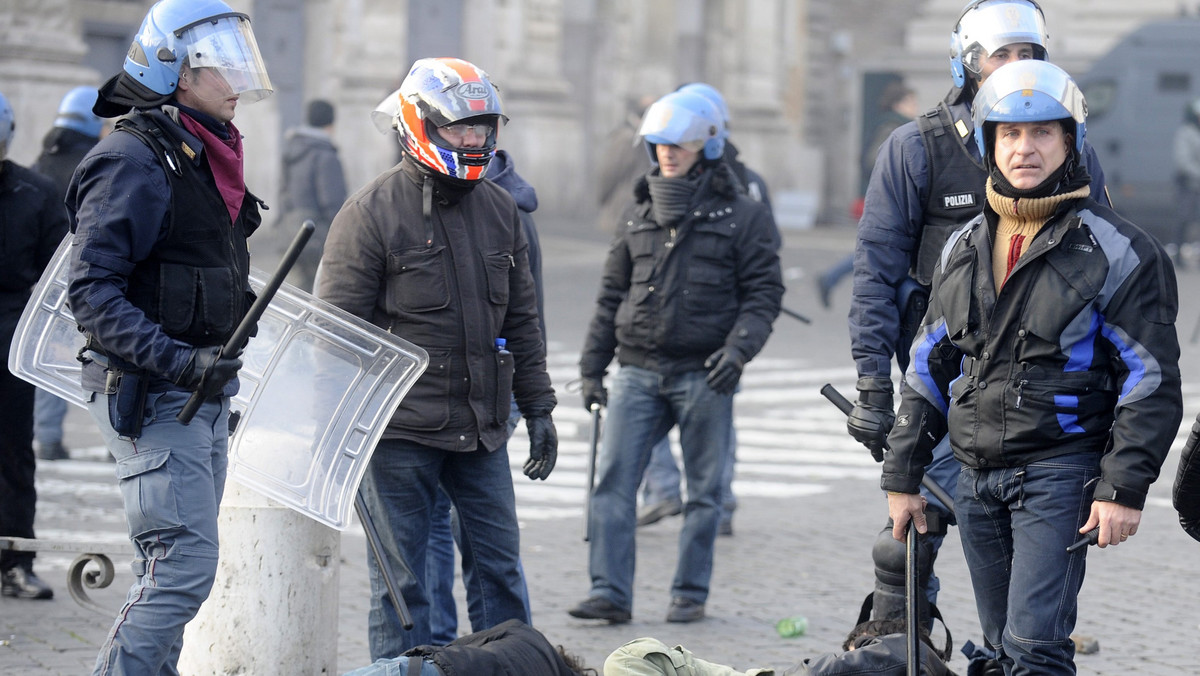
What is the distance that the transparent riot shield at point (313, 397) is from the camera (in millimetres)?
4742

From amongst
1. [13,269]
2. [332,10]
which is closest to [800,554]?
[13,269]

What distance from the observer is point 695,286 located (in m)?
6.56

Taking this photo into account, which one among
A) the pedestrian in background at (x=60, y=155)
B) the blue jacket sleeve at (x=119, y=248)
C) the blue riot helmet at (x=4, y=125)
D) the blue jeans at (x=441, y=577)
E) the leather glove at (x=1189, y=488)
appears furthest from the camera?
the pedestrian in background at (x=60, y=155)

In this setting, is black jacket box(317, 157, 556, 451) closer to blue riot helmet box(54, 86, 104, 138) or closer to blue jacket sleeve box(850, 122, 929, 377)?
blue jacket sleeve box(850, 122, 929, 377)

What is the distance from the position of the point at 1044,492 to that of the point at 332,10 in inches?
730

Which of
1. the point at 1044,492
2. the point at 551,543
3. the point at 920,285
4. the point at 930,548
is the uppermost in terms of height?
the point at 920,285

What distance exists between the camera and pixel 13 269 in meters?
6.61

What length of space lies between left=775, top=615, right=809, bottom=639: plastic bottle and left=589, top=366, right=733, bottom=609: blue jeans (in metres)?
0.37

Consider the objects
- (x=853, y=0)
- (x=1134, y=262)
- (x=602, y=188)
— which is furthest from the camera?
(x=853, y=0)

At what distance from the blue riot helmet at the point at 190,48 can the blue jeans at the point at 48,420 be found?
5.46m

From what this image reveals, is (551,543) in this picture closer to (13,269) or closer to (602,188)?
(13,269)

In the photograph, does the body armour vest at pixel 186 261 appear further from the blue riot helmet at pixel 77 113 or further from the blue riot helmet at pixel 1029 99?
the blue riot helmet at pixel 77 113

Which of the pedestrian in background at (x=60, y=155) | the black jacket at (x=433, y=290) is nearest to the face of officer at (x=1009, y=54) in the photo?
the black jacket at (x=433, y=290)

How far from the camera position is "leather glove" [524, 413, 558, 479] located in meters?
5.25
